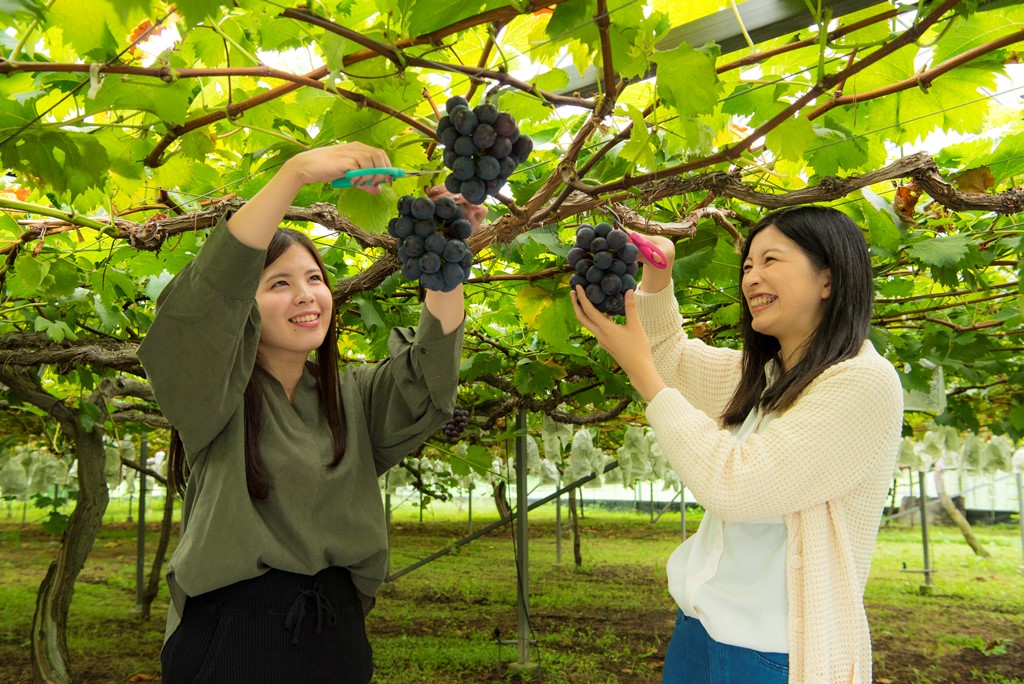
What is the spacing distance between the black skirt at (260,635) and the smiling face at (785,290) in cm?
98

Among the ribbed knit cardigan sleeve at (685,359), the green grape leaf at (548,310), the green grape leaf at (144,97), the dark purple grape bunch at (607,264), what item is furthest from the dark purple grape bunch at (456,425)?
the green grape leaf at (144,97)

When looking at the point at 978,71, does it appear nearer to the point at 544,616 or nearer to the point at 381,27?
the point at 381,27

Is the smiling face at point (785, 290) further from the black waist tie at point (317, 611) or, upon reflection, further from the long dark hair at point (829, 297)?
the black waist tie at point (317, 611)

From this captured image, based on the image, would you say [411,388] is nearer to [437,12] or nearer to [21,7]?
[437,12]

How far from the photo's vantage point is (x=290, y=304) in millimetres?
1558

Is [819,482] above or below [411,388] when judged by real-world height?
below

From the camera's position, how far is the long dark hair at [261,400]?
146 centimetres

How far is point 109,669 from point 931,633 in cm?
639

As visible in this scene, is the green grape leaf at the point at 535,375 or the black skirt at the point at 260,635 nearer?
the black skirt at the point at 260,635

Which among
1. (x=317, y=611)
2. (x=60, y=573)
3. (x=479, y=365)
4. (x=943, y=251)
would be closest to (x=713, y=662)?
(x=317, y=611)

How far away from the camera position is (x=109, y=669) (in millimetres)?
5586

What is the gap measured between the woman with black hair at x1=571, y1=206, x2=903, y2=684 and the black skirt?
65cm

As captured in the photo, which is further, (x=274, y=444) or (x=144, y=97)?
(x=274, y=444)

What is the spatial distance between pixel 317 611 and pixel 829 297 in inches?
43.5
